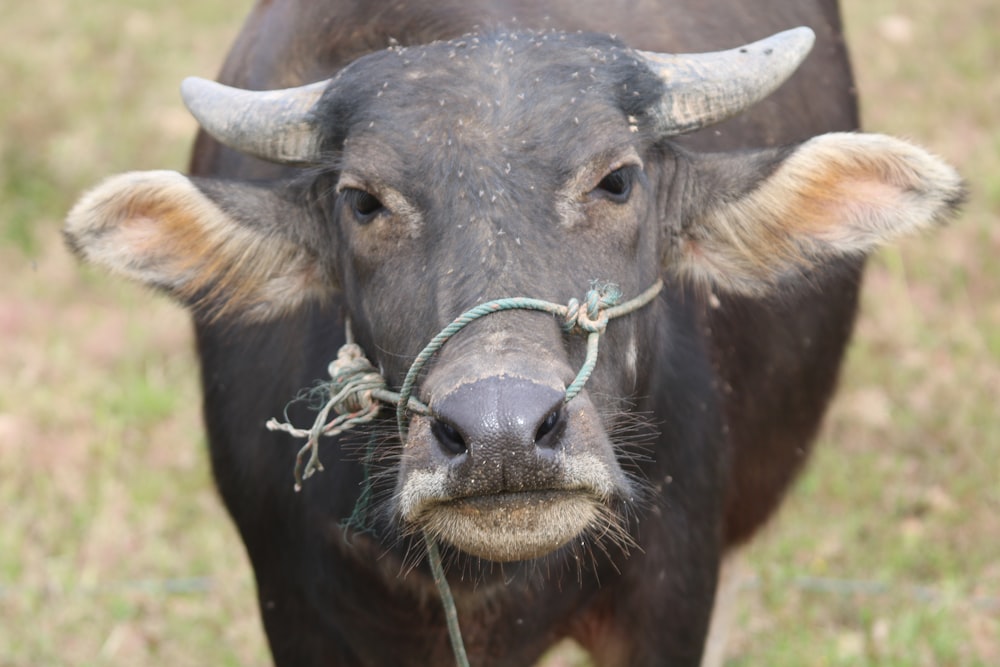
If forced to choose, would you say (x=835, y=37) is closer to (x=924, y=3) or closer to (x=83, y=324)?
(x=83, y=324)

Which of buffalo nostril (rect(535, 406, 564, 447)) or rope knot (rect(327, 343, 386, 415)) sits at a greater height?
buffalo nostril (rect(535, 406, 564, 447))

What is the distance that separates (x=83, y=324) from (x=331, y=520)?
4107 millimetres

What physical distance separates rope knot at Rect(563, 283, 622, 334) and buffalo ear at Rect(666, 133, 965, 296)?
1.91 ft

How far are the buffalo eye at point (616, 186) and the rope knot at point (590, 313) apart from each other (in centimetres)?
23

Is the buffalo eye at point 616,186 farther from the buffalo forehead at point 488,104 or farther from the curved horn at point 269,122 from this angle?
the curved horn at point 269,122

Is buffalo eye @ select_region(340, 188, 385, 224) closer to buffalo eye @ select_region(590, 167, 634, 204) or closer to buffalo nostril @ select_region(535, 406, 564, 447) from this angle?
buffalo eye @ select_region(590, 167, 634, 204)

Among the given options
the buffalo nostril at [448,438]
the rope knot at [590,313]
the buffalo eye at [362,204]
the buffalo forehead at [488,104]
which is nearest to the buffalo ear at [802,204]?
the buffalo forehead at [488,104]

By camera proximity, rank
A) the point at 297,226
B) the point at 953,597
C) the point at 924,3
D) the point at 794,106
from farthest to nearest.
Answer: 1. the point at 924,3
2. the point at 953,597
3. the point at 794,106
4. the point at 297,226

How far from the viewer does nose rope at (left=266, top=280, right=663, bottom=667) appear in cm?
287

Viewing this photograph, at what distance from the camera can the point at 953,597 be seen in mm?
5355

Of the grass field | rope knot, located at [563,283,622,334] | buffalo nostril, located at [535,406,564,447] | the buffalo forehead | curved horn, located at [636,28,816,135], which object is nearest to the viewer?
buffalo nostril, located at [535,406,564,447]

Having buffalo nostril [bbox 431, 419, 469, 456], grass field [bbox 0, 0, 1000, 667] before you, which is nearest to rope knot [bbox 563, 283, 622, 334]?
buffalo nostril [bbox 431, 419, 469, 456]

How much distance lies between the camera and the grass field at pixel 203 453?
5.42 meters

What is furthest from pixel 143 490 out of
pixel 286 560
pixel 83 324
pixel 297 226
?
pixel 297 226
